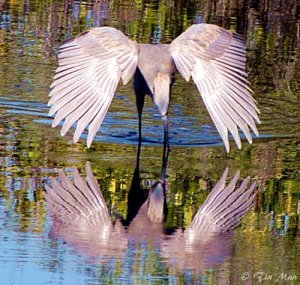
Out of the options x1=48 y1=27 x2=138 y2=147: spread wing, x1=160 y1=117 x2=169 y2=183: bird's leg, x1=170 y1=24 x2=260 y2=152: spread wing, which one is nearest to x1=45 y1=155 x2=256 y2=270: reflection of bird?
x1=160 y1=117 x2=169 y2=183: bird's leg

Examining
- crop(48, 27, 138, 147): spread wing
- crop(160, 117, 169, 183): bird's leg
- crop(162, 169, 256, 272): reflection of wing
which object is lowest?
crop(162, 169, 256, 272): reflection of wing

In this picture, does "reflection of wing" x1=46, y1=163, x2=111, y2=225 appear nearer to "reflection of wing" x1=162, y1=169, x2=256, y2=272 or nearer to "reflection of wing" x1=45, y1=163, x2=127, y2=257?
"reflection of wing" x1=45, y1=163, x2=127, y2=257

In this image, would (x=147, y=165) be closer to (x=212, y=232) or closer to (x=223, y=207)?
Answer: (x=223, y=207)

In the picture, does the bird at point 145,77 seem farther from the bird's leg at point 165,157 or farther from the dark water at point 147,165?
the dark water at point 147,165

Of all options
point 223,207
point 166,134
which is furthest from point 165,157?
point 223,207

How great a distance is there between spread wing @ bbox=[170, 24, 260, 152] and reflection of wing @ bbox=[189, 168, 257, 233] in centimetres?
66

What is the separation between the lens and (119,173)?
362 inches

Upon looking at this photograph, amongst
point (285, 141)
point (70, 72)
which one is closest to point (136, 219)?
point (70, 72)

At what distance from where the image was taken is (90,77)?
9602mm

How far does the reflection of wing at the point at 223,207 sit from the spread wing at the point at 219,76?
66 centimetres

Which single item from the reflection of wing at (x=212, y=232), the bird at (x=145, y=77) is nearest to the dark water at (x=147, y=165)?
the reflection of wing at (x=212, y=232)

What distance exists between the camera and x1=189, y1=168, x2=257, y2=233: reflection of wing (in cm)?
803

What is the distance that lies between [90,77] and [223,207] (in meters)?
1.81

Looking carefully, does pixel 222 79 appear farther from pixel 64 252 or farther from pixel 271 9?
pixel 271 9
